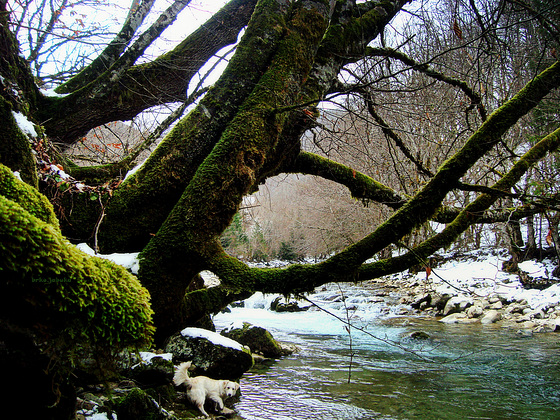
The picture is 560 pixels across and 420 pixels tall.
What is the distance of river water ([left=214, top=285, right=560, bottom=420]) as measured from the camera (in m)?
4.41

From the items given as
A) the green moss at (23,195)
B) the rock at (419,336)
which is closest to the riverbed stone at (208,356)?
the green moss at (23,195)

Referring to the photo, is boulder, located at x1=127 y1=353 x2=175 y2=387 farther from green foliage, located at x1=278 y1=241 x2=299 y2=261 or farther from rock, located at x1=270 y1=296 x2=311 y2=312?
green foliage, located at x1=278 y1=241 x2=299 y2=261

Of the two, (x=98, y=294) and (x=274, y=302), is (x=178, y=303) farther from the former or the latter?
(x=274, y=302)

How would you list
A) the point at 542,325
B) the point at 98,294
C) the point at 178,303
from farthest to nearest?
1. the point at 542,325
2. the point at 178,303
3. the point at 98,294

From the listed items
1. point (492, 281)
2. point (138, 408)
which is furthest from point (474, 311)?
point (138, 408)

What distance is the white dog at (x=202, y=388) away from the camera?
4.02m

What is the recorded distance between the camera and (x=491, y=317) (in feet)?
32.6

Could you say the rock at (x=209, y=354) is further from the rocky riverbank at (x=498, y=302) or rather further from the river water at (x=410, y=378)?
the rocky riverbank at (x=498, y=302)

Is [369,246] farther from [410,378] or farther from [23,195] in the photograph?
[410,378]

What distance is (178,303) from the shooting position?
304 cm

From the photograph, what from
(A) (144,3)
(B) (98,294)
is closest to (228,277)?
(B) (98,294)

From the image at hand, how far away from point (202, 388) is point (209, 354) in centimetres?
80

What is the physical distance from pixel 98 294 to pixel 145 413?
2173 mm

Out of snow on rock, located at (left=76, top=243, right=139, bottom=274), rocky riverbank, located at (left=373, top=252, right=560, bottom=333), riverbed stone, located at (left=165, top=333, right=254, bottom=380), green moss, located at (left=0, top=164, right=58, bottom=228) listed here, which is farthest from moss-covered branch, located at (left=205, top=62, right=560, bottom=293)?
rocky riverbank, located at (left=373, top=252, right=560, bottom=333)
